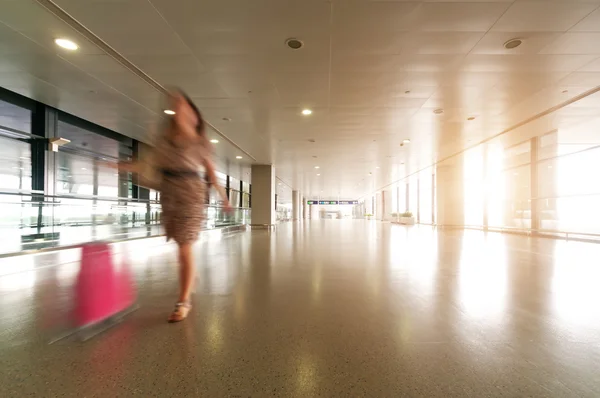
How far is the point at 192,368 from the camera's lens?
1522mm

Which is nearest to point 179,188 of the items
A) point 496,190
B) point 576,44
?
point 576,44

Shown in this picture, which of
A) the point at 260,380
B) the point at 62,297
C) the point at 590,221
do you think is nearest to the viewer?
the point at 260,380

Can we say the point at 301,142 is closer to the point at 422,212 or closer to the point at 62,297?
the point at 62,297

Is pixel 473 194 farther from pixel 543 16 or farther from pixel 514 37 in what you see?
pixel 543 16

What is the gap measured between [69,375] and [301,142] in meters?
9.72

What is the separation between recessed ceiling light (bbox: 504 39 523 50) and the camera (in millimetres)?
4300

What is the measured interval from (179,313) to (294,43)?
4195 millimetres

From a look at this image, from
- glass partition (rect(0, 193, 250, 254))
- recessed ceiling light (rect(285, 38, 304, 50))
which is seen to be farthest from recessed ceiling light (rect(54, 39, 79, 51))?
recessed ceiling light (rect(285, 38, 304, 50))

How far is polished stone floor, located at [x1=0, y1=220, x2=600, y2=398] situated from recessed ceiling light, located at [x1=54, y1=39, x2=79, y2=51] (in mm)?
3696

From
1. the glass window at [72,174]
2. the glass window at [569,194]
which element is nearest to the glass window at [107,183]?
the glass window at [72,174]

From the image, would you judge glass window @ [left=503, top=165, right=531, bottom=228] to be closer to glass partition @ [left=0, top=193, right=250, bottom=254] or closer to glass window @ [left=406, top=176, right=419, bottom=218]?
glass window @ [left=406, top=176, right=419, bottom=218]

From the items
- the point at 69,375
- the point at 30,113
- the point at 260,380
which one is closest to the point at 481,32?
the point at 260,380

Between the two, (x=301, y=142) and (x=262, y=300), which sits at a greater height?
(x=301, y=142)

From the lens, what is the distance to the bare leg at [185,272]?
2.33 m
